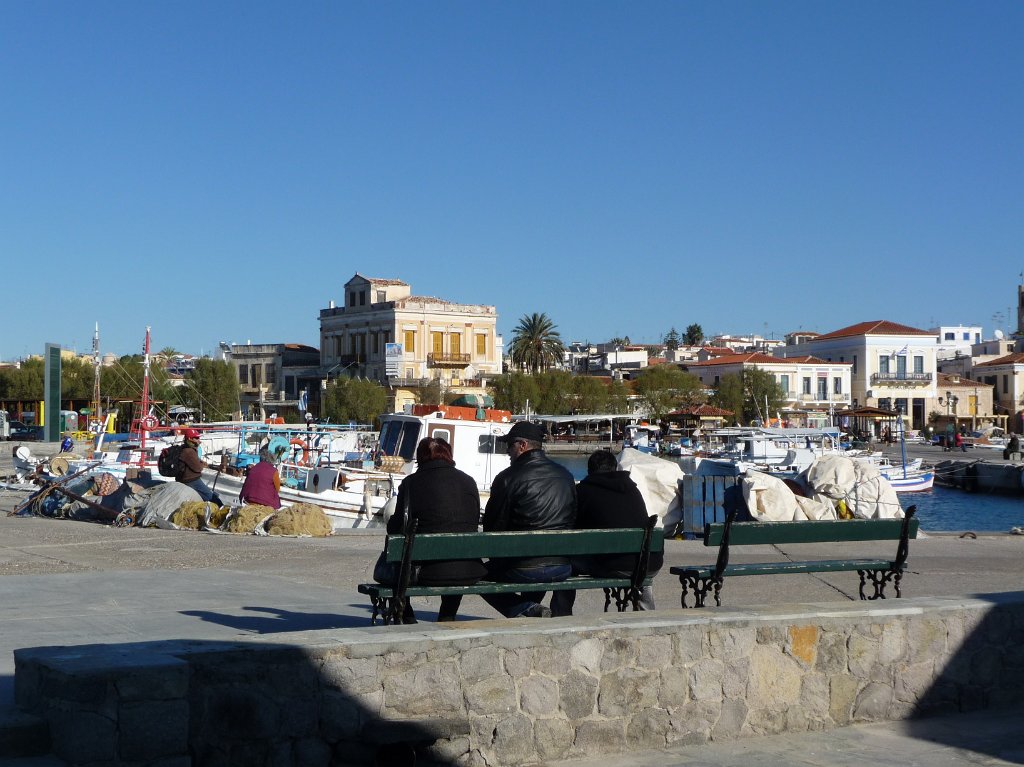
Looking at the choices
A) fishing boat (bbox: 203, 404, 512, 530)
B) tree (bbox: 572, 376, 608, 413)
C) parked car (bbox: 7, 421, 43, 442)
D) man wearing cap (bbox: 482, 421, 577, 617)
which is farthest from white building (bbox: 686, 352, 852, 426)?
man wearing cap (bbox: 482, 421, 577, 617)

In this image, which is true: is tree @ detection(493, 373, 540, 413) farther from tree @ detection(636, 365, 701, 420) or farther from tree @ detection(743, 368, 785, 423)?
tree @ detection(743, 368, 785, 423)

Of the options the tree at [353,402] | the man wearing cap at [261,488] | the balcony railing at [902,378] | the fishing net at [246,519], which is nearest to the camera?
the fishing net at [246,519]

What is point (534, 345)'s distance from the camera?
358ft

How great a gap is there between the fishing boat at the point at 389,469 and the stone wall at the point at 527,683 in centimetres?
1772

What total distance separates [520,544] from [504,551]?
0.10m

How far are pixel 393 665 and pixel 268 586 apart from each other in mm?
6264

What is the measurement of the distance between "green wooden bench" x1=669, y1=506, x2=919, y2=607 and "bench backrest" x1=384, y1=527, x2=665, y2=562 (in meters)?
0.48

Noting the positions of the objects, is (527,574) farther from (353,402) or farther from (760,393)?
(760,393)

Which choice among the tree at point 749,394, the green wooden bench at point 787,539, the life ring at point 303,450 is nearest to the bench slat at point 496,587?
the green wooden bench at point 787,539

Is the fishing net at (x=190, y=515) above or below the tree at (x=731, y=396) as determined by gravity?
below

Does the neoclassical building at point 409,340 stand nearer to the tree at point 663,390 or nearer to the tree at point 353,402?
the tree at point 353,402

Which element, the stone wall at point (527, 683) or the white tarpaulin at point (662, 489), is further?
the white tarpaulin at point (662, 489)

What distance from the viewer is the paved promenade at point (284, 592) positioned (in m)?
6.81

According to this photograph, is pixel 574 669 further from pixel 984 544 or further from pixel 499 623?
pixel 984 544
